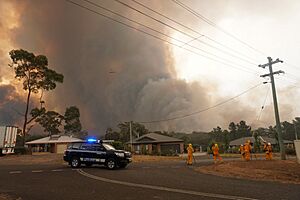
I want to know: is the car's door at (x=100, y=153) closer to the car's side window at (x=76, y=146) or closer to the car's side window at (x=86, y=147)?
the car's side window at (x=86, y=147)

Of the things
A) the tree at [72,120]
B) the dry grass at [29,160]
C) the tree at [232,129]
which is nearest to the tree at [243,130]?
the tree at [232,129]

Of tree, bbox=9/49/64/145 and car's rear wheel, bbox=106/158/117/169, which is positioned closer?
car's rear wheel, bbox=106/158/117/169

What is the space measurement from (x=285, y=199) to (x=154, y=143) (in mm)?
53076

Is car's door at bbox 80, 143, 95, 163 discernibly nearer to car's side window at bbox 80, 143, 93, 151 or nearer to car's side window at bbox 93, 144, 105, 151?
car's side window at bbox 80, 143, 93, 151

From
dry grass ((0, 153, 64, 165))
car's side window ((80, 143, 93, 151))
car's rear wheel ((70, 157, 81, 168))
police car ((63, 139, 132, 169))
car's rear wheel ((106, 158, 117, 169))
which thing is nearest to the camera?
car's rear wheel ((106, 158, 117, 169))

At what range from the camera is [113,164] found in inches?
799

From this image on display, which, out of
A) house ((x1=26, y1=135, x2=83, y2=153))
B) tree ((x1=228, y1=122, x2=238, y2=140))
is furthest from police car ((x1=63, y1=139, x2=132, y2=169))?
tree ((x1=228, y1=122, x2=238, y2=140))

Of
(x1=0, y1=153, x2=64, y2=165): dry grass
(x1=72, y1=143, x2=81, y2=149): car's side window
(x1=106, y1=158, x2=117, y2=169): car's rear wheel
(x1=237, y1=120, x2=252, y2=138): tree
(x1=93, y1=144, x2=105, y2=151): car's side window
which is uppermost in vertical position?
(x1=237, y1=120, x2=252, y2=138): tree

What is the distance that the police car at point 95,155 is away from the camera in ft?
67.3

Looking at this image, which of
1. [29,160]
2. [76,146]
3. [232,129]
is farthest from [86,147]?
[232,129]

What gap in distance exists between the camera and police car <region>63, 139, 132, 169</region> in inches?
807

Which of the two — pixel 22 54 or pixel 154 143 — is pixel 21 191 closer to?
pixel 22 54

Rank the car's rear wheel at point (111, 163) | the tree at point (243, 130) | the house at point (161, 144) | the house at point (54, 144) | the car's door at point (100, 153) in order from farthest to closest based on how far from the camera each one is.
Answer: the tree at point (243, 130)
the house at point (54, 144)
the house at point (161, 144)
the car's door at point (100, 153)
the car's rear wheel at point (111, 163)

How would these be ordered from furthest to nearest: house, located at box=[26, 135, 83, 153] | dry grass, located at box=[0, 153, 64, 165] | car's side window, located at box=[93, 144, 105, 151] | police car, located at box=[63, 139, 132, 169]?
house, located at box=[26, 135, 83, 153] → dry grass, located at box=[0, 153, 64, 165] → car's side window, located at box=[93, 144, 105, 151] → police car, located at box=[63, 139, 132, 169]
